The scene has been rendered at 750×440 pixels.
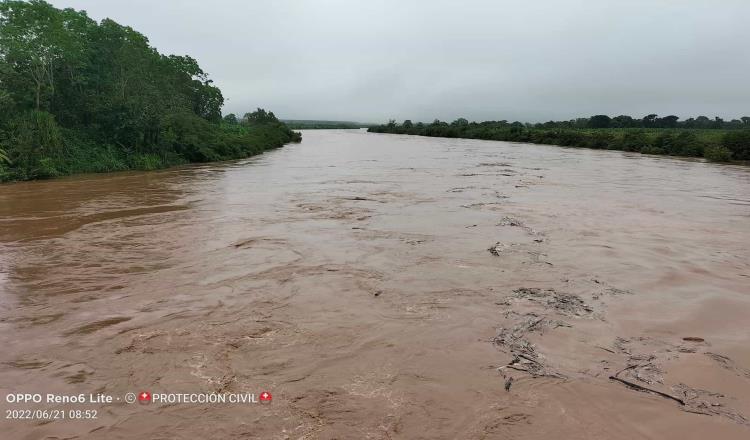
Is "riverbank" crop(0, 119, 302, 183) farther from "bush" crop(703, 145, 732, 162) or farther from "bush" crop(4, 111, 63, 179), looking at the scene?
"bush" crop(703, 145, 732, 162)

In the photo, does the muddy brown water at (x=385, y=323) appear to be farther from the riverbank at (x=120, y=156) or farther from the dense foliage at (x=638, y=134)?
the dense foliage at (x=638, y=134)

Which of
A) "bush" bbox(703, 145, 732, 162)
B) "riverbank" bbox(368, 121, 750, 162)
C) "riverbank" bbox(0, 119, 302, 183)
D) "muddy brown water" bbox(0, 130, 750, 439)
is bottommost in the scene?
"muddy brown water" bbox(0, 130, 750, 439)

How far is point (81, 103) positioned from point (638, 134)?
130 ft

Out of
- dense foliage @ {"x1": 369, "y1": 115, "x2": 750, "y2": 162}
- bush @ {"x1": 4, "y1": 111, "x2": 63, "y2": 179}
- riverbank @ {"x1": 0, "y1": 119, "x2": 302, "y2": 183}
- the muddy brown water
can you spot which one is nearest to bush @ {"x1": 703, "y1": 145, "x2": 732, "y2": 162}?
dense foliage @ {"x1": 369, "y1": 115, "x2": 750, "y2": 162}

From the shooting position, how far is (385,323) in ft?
15.1

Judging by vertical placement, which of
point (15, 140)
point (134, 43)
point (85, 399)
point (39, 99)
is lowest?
point (85, 399)

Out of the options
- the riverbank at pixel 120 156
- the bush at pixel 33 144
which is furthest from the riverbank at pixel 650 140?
the bush at pixel 33 144

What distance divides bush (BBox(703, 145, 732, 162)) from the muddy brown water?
846 inches

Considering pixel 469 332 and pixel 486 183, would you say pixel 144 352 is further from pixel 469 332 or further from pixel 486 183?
pixel 486 183

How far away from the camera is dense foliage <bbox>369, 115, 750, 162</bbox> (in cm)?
2831

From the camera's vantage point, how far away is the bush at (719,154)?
27.2 meters

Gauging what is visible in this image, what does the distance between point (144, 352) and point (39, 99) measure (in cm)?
2139

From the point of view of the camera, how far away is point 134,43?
25.0 m

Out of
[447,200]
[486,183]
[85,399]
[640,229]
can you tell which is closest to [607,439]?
[85,399]
